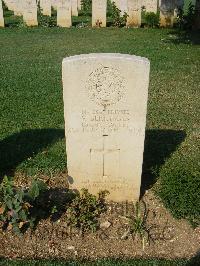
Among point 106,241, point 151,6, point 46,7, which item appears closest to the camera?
point 106,241

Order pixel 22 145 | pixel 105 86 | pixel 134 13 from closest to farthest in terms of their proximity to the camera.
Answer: pixel 105 86 < pixel 22 145 < pixel 134 13

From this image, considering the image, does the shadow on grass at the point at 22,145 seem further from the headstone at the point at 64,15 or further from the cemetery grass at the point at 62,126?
the headstone at the point at 64,15

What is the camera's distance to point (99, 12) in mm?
16672

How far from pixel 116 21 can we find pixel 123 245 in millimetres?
13223

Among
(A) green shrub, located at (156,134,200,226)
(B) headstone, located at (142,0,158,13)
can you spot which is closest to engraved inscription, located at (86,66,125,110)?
(A) green shrub, located at (156,134,200,226)

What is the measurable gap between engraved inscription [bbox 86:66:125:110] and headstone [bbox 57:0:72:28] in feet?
40.2

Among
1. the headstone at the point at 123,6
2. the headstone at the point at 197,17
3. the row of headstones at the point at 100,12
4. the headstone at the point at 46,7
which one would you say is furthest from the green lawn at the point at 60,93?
the headstone at the point at 46,7

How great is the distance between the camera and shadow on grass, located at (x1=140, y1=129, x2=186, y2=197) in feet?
20.9

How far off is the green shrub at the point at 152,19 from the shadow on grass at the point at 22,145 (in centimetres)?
1016

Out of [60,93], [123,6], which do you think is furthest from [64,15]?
[60,93]

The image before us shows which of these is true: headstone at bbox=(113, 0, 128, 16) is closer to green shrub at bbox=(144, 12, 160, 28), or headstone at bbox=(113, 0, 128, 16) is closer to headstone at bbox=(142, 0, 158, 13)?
headstone at bbox=(142, 0, 158, 13)

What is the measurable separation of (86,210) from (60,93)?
463cm

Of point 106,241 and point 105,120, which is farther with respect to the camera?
point 105,120

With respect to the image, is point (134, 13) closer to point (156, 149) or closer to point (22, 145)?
point (156, 149)
